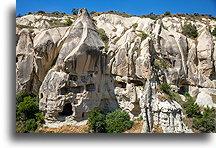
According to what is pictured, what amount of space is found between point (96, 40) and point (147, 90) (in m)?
4.00

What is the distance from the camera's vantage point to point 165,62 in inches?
433

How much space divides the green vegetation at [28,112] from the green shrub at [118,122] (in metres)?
3.60

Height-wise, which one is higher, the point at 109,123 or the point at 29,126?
the point at 29,126

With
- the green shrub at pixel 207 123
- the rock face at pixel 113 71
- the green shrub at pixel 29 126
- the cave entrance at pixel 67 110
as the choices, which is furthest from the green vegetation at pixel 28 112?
the green shrub at pixel 207 123

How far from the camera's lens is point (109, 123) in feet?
27.8

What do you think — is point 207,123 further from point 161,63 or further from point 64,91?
point 64,91

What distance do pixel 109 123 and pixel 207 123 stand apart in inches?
180

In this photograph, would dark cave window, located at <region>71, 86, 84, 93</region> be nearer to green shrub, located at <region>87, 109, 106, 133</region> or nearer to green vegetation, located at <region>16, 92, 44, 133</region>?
green shrub, located at <region>87, 109, 106, 133</region>

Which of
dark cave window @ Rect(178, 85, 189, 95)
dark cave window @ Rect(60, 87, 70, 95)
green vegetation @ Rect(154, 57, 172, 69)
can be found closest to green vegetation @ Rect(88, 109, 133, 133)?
dark cave window @ Rect(60, 87, 70, 95)

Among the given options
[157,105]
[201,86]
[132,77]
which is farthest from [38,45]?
[201,86]

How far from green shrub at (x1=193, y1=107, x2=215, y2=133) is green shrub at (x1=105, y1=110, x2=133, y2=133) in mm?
3189

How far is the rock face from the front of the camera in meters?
8.73

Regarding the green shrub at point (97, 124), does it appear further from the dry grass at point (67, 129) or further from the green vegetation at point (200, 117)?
the green vegetation at point (200, 117)

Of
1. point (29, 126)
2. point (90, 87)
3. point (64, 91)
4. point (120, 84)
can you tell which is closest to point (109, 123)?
point (90, 87)
